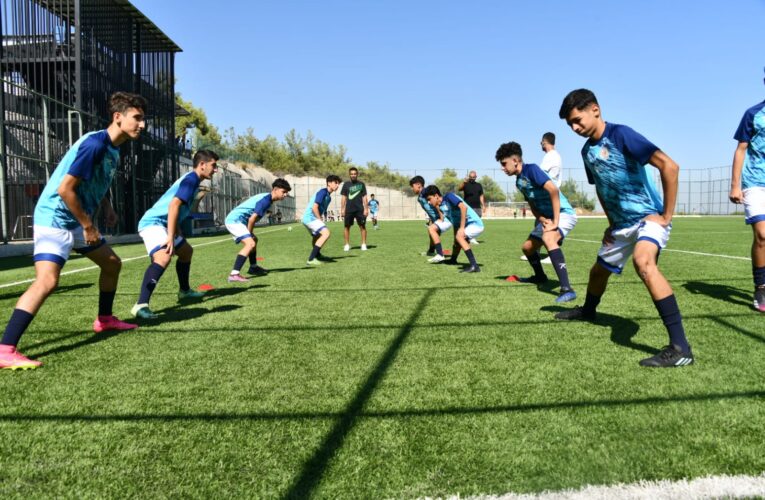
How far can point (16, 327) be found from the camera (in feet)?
11.2

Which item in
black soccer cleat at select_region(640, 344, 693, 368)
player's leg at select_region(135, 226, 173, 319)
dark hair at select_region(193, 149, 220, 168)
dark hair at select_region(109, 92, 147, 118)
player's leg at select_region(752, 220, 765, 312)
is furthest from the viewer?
dark hair at select_region(193, 149, 220, 168)

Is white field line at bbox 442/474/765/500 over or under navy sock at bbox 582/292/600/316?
under

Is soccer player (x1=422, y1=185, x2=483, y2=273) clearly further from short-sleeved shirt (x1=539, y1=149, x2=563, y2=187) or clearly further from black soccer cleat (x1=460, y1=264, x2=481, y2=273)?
short-sleeved shirt (x1=539, y1=149, x2=563, y2=187)

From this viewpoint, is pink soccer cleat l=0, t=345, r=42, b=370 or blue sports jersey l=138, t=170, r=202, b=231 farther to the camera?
blue sports jersey l=138, t=170, r=202, b=231

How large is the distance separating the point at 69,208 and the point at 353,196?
10.3 m

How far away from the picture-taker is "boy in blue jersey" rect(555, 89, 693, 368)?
10.6 feet

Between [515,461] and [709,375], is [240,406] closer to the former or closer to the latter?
[515,461]

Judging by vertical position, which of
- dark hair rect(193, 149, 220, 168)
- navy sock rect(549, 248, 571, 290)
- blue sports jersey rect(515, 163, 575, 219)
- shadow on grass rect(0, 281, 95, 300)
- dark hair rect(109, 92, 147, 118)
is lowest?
shadow on grass rect(0, 281, 95, 300)

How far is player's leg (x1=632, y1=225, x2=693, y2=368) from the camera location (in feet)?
10.3

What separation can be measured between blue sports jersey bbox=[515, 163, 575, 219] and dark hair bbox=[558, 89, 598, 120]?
243 centimetres

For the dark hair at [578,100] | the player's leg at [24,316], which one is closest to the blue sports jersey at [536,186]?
the dark hair at [578,100]

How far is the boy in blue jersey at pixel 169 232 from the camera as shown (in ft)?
16.5

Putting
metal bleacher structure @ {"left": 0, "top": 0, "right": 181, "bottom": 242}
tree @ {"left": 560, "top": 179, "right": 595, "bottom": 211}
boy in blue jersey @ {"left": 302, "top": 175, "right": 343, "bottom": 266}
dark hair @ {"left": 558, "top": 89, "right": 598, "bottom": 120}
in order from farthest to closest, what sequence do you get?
tree @ {"left": 560, "top": 179, "right": 595, "bottom": 211}, metal bleacher structure @ {"left": 0, "top": 0, "right": 181, "bottom": 242}, boy in blue jersey @ {"left": 302, "top": 175, "right": 343, "bottom": 266}, dark hair @ {"left": 558, "top": 89, "right": 598, "bottom": 120}

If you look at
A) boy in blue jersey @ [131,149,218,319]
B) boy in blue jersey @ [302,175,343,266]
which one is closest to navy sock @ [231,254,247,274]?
boy in blue jersey @ [131,149,218,319]
